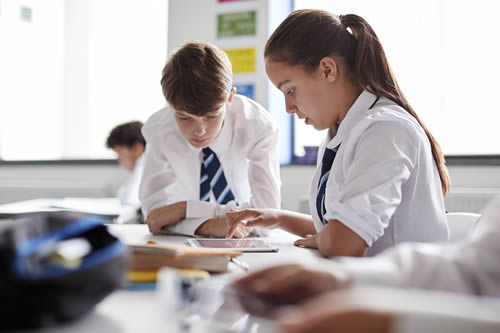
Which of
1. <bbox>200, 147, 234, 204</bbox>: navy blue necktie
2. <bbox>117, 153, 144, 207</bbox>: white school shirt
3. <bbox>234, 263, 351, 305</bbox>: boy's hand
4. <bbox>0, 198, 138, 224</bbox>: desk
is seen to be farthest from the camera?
<bbox>117, 153, 144, 207</bbox>: white school shirt

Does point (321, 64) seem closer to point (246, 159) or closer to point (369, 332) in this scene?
point (246, 159)

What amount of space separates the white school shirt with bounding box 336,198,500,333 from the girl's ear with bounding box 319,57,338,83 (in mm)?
655

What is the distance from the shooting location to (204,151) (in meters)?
1.76

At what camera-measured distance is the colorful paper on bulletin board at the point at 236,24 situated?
3.24 metres

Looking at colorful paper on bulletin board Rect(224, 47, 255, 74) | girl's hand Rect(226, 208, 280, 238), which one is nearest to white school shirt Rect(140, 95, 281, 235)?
girl's hand Rect(226, 208, 280, 238)

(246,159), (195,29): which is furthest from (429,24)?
(246,159)

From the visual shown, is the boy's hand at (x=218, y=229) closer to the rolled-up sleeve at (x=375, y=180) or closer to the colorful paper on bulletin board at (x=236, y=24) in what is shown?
the rolled-up sleeve at (x=375, y=180)

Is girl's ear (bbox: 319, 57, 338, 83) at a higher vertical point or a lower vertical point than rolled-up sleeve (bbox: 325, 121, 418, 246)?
higher

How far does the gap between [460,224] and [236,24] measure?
2.47 metres

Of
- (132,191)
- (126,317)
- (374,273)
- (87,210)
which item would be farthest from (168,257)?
(132,191)

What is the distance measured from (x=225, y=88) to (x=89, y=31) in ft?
10.7

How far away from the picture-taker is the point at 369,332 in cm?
39

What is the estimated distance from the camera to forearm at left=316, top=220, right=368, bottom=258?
93 centimetres

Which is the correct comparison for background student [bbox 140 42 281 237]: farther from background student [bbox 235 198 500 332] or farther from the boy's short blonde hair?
background student [bbox 235 198 500 332]
